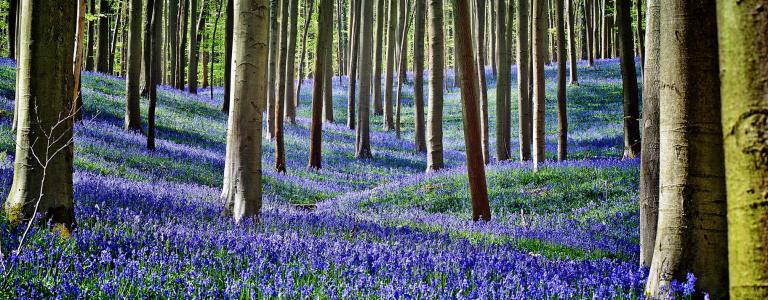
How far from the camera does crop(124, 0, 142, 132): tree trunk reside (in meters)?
18.1

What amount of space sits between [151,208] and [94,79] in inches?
891

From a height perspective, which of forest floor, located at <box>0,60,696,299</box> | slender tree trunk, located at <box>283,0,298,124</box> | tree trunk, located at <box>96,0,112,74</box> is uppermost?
tree trunk, located at <box>96,0,112,74</box>

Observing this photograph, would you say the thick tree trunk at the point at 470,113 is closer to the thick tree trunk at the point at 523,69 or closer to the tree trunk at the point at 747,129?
the tree trunk at the point at 747,129

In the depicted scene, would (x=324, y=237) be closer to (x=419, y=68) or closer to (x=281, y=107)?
(x=281, y=107)

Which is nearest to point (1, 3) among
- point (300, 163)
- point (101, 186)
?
point (300, 163)

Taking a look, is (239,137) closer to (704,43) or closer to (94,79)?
(704,43)

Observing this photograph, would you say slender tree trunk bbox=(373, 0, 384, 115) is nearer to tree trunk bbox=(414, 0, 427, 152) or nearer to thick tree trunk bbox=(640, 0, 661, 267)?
tree trunk bbox=(414, 0, 427, 152)

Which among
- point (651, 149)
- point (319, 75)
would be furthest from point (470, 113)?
point (319, 75)

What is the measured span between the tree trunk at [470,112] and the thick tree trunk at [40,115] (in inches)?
211

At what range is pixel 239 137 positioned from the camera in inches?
303

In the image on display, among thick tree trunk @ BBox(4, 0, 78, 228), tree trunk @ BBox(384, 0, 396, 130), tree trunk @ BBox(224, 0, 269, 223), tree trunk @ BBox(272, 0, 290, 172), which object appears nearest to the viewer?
thick tree trunk @ BBox(4, 0, 78, 228)

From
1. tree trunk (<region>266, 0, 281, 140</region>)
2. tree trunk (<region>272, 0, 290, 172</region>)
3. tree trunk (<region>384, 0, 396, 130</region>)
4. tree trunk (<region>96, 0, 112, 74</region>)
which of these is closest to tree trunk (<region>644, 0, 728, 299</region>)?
tree trunk (<region>272, 0, 290, 172</region>)

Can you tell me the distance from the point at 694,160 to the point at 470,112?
5.46 m

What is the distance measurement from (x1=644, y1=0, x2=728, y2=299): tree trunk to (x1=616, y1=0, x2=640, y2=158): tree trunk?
36.7ft
